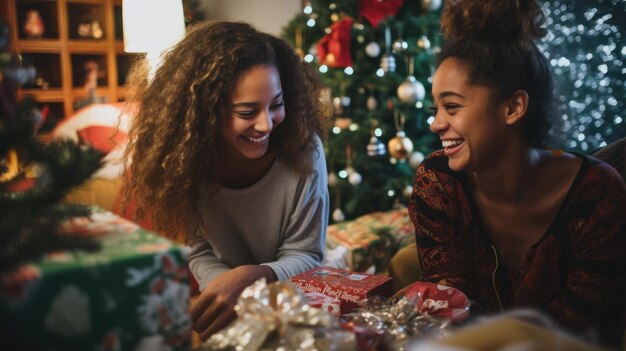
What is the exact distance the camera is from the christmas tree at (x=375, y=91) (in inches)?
127

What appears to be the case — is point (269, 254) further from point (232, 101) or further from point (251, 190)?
point (232, 101)

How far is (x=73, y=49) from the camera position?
5.22 meters

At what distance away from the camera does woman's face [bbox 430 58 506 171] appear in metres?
1.29

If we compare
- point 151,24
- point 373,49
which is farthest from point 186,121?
point 373,49

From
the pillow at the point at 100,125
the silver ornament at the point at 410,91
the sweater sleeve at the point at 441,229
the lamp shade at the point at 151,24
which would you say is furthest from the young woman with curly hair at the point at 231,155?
the silver ornament at the point at 410,91

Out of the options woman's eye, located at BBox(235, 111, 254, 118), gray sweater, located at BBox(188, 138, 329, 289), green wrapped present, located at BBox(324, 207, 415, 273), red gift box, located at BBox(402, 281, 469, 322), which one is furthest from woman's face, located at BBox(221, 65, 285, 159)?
green wrapped present, located at BBox(324, 207, 415, 273)

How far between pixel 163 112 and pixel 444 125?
69cm

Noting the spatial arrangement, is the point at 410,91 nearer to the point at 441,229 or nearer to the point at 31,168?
the point at 441,229

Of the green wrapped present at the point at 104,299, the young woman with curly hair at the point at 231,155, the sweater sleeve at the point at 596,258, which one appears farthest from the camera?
the young woman with curly hair at the point at 231,155

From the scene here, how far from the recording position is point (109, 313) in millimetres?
625

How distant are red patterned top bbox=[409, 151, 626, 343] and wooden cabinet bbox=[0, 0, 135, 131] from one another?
4229 millimetres

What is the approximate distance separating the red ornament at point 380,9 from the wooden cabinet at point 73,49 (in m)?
2.78

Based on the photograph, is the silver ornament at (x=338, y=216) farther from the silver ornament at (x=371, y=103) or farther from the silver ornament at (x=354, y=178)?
the silver ornament at (x=371, y=103)

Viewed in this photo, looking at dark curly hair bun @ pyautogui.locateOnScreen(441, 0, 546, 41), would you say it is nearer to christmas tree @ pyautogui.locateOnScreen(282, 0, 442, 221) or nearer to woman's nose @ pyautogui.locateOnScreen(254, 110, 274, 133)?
woman's nose @ pyautogui.locateOnScreen(254, 110, 274, 133)
